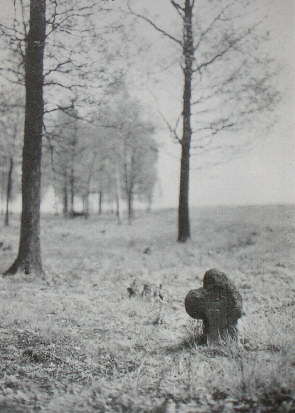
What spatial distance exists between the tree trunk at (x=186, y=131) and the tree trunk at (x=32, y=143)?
18.4ft

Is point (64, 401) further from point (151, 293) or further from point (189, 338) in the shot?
point (151, 293)

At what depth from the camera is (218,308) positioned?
5.04 meters

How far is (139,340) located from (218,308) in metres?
1.15

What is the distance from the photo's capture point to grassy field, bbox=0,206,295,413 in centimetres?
353

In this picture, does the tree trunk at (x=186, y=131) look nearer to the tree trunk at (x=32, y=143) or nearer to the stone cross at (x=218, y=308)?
the tree trunk at (x=32, y=143)

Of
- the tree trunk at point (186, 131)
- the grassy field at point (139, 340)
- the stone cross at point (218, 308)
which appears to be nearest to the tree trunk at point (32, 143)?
the grassy field at point (139, 340)

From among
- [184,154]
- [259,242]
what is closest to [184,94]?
[184,154]

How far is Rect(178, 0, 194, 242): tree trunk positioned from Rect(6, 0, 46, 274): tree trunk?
5.60 m

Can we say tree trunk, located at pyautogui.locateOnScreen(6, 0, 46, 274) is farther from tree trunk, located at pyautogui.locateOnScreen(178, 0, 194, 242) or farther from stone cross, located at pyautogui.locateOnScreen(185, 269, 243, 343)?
tree trunk, located at pyautogui.locateOnScreen(178, 0, 194, 242)

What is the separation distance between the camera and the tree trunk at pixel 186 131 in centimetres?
1321

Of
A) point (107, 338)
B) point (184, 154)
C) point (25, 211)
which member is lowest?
point (107, 338)

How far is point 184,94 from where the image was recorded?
1370 cm

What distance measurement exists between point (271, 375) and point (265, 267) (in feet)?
21.9

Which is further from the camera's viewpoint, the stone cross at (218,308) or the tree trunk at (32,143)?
the tree trunk at (32,143)
